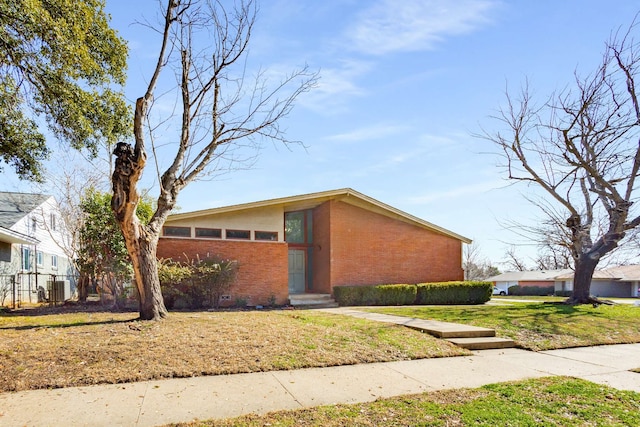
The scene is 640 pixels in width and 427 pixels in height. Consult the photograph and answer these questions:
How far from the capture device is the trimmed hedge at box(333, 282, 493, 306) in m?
16.9

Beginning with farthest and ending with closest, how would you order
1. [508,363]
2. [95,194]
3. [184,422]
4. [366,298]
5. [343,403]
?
1. [366,298]
2. [95,194]
3. [508,363]
4. [343,403]
5. [184,422]

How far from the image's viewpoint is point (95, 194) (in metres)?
13.8

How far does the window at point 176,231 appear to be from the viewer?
15.6 metres

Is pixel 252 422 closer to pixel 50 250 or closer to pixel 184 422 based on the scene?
pixel 184 422

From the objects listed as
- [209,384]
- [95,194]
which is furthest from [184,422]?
[95,194]

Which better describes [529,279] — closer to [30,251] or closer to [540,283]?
[540,283]

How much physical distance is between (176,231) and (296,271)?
6.24 meters

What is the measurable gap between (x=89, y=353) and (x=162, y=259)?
27.8 feet

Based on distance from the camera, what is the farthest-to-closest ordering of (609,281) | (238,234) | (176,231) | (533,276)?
1. (533,276)
2. (609,281)
3. (238,234)
4. (176,231)

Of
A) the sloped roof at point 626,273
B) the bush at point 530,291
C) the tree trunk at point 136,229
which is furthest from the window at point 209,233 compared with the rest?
the sloped roof at point 626,273

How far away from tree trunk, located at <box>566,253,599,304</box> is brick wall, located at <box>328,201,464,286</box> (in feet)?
18.8

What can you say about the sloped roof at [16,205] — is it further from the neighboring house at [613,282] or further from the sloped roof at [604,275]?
the neighboring house at [613,282]

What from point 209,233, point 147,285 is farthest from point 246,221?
point 147,285

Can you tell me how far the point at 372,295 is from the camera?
17.0 m
